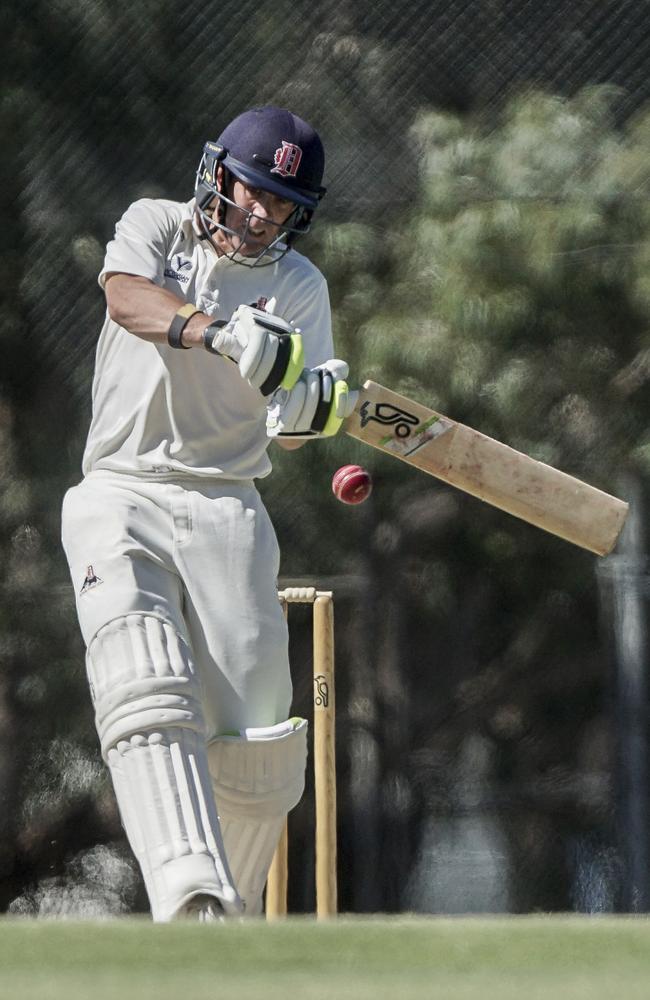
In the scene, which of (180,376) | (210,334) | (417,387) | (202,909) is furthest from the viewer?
(417,387)

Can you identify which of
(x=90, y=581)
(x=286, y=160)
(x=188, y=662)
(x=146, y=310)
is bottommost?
(x=188, y=662)

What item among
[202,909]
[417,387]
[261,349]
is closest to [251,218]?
[261,349]

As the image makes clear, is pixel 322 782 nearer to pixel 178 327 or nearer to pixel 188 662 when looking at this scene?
pixel 188 662

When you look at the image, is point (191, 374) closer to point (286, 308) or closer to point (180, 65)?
point (286, 308)

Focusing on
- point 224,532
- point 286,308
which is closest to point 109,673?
point 224,532

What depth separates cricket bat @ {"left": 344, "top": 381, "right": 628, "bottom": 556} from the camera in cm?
264

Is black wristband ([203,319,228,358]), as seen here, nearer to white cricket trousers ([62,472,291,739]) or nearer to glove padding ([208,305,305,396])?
glove padding ([208,305,305,396])

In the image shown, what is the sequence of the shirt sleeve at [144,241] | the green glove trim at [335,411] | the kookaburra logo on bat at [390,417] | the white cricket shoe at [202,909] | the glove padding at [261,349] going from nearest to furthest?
the white cricket shoe at [202,909], the glove padding at [261,349], the green glove trim at [335,411], the shirt sleeve at [144,241], the kookaburra logo on bat at [390,417]

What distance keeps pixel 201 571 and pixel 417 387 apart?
7.91 ft

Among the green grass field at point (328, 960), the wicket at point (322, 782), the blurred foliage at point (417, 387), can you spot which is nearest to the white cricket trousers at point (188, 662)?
the green grass field at point (328, 960)

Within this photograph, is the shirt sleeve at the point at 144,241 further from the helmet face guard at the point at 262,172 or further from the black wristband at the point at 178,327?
the black wristband at the point at 178,327

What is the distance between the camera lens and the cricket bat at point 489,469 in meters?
2.64

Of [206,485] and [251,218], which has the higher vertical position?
[251,218]

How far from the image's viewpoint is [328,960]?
4.85ft
